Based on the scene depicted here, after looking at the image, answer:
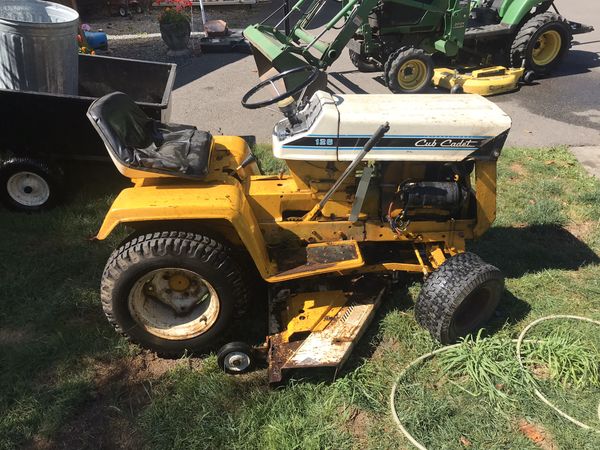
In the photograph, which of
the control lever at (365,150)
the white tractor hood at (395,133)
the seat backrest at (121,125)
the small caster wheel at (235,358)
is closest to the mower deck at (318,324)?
the small caster wheel at (235,358)

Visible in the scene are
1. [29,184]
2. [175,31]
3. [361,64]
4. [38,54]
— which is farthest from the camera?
[175,31]

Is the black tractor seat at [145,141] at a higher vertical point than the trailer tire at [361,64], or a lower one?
higher

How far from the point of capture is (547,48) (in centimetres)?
799

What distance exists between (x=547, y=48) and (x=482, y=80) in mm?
1703

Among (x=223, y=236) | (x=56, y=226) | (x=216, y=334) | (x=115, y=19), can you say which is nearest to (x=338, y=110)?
(x=223, y=236)

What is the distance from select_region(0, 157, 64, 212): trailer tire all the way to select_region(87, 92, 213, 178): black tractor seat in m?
1.44

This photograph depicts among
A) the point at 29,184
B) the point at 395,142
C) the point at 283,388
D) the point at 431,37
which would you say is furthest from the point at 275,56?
the point at 283,388

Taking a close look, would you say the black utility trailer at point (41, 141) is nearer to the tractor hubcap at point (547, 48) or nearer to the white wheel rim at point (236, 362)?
the white wheel rim at point (236, 362)

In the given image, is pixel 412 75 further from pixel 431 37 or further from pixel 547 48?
pixel 547 48

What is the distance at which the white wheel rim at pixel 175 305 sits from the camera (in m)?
2.93

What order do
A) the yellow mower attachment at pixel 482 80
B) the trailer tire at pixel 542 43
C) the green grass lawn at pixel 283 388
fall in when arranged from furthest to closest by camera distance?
1. the trailer tire at pixel 542 43
2. the yellow mower attachment at pixel 482 80
3. the green grass lawn at pixel 283 388

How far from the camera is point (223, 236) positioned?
2.97 metres

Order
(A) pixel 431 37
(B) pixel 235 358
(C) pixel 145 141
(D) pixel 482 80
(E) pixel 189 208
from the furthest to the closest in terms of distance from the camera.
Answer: (A) pixel 431 37
(D) pixel 482 80
(C) pixel 145 141
(B) pixel 235 358
(E) pixel 189 208

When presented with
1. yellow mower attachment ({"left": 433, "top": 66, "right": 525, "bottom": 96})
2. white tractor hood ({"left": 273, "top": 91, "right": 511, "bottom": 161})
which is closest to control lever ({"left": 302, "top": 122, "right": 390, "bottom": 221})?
white tractor hood ({"left": 273, "top": 91, "right": 511, "bottom": 161})
